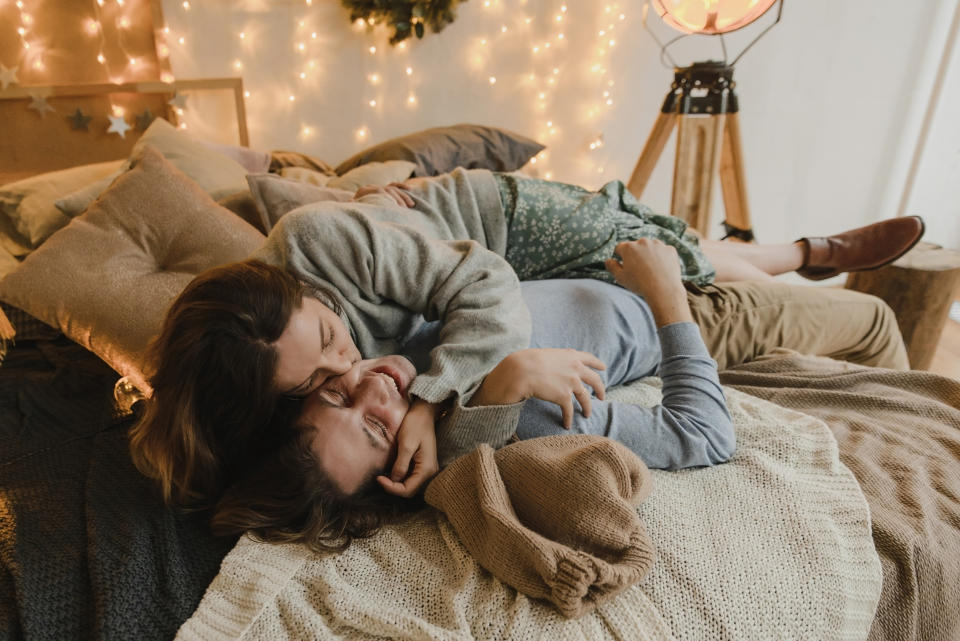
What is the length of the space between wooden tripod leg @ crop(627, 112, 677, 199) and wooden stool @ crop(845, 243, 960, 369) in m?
0.80

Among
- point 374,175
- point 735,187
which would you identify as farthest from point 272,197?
point 735,187

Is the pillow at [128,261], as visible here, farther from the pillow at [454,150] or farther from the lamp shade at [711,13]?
the lamp shade at [711,13]

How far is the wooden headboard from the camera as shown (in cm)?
200

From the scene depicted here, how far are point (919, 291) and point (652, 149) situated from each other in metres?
0.97

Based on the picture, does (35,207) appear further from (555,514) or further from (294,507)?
(555,514)

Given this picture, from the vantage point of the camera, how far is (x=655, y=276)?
47.6 inches

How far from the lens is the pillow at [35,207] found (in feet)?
4.73

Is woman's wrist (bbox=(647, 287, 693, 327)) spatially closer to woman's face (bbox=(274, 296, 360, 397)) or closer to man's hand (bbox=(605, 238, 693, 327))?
man's hand (bbox=(605, 238, 693, 327))

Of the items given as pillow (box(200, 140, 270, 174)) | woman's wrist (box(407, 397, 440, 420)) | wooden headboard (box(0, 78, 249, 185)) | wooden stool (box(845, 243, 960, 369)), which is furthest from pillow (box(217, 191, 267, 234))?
wooden stool (box(845, 243, 960, 369))

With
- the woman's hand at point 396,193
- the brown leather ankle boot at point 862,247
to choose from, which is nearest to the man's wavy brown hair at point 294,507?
the woman's hand at point 396,193

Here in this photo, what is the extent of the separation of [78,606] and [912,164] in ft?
11.3

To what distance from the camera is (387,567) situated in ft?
2.51

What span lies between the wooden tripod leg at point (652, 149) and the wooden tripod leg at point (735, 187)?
7.7 inches

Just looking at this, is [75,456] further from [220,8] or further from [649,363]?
[220,8]
